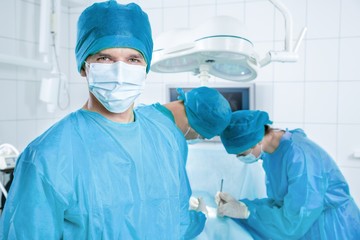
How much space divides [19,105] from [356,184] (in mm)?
2416

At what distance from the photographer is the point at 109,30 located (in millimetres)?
838

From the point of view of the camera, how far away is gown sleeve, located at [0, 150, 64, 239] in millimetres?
698

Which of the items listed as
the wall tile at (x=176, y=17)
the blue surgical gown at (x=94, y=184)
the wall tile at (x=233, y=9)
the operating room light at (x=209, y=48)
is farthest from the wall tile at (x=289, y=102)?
the blue surgical gown at (x=94, y=184)

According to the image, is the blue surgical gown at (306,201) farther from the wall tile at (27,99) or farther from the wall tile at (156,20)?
the wall tile at (27,99)

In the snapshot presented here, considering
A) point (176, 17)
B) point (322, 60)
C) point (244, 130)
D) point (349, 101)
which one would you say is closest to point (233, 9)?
point (176, 17)

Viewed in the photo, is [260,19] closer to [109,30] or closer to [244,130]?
[244,130]

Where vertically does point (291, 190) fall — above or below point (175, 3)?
below

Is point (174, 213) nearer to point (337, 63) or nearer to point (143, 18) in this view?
point (143, 18)

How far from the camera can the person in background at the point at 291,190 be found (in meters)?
1.36

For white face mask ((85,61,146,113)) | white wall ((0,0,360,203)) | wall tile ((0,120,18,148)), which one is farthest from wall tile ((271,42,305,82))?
wall tile ((0,120,18,148))

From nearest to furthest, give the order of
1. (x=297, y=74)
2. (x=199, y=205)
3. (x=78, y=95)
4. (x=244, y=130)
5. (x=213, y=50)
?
1. (x=213, y=50)
2. (x=244, y=130)
3. (x=199, y=205)
4. (x=297, y=74)
5. (x=78, y=95)

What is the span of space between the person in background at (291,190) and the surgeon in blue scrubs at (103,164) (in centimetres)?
59

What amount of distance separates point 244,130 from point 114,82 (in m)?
0.78

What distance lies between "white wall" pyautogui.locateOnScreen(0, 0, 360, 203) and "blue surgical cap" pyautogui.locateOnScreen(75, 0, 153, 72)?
5.04 feet
